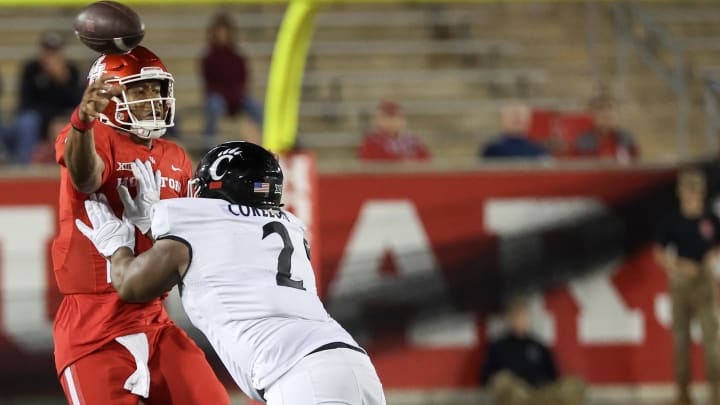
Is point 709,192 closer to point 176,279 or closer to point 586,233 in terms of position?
point 586,233

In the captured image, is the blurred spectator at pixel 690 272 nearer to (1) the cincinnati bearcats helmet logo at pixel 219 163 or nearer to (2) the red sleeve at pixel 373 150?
(2) the red sleeve at pixel 373 150

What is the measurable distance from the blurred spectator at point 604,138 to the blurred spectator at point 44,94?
150 inches

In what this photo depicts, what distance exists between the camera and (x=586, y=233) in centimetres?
922

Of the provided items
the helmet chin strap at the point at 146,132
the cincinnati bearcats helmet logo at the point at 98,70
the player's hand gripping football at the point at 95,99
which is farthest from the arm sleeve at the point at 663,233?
the player's hand gripping football at the point at 95,99

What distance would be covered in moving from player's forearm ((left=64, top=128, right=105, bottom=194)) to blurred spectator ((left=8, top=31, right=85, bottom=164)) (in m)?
5.42

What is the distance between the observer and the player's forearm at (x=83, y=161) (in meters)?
3.94

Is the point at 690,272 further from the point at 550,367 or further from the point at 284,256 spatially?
the point at 284,256

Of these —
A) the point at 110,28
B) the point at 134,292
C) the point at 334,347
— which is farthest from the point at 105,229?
the point at 334,347

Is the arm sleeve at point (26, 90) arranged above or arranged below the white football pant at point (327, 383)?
above

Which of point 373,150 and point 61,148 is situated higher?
point 61,148

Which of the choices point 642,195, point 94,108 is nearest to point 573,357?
point 642,195

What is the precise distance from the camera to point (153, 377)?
4.28m

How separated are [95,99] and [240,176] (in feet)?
1.60

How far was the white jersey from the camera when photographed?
12.4ft
